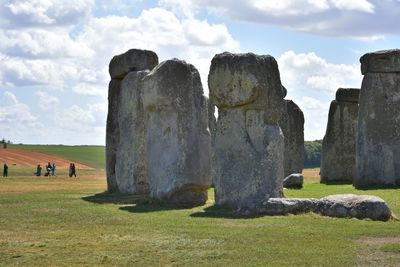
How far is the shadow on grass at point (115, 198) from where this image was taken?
24.9 metres

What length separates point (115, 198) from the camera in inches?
1057

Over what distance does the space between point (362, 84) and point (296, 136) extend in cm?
653

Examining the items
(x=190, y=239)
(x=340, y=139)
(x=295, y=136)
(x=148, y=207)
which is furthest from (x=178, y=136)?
(x=340, y=139)

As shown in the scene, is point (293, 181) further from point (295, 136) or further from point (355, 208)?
point (355, 208)

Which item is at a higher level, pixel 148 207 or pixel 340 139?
pixel 340 139

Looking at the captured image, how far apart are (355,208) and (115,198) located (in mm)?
11285

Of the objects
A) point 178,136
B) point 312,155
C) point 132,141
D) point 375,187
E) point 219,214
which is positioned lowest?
point 219,214

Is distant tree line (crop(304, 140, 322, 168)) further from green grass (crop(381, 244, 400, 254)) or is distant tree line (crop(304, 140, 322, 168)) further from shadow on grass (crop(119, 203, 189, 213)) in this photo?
green grass (crop(381, 244, 400, 254))

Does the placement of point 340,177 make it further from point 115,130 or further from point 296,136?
point 115,130

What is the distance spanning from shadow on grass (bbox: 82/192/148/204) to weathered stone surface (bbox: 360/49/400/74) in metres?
9.64

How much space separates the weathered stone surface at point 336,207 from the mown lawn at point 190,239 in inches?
12.3

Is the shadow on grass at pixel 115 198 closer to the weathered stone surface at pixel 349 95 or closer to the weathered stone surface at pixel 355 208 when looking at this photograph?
the weathered stone surface at pixel 355 208

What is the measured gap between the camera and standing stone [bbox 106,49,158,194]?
93.5 feet

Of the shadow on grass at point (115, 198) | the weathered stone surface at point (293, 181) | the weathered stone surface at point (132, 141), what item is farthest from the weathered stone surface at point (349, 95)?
the shadow on grass at point (115, 198)
